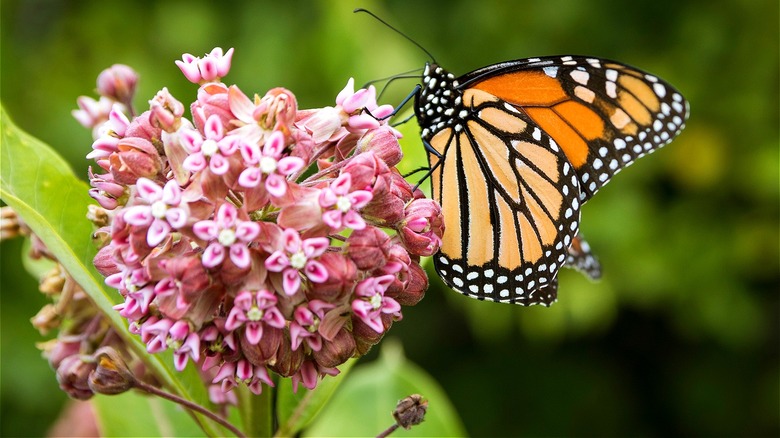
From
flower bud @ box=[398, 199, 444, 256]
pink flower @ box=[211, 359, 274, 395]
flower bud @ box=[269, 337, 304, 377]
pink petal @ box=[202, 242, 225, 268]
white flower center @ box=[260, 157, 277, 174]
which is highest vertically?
white flower center @ box=[260, 157, 277, 174]

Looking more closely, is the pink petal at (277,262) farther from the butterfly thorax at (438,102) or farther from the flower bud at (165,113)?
the butterfly thorax at (438,102)

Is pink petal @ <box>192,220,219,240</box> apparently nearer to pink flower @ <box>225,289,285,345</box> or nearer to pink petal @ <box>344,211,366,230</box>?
pink flower @ <box>225,289,285,345</box>

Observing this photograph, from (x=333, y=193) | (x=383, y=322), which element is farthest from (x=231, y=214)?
(x=383, y=322)

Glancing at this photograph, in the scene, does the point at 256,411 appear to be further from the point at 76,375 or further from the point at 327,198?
the point at 327,198

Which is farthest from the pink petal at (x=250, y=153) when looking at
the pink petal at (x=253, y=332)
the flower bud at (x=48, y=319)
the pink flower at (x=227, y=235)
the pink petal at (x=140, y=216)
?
the flower bud at (x=48, y=319)

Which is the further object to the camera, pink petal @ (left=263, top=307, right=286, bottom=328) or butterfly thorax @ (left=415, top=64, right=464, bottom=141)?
butterfly thorax @ (left=415, top=64, right=464, bottom=141)

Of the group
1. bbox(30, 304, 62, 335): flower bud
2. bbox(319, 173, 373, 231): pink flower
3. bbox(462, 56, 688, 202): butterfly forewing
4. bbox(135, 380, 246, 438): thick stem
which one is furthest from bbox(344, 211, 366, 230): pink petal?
bbox(462, 56, 688, 202): butterfly forewing

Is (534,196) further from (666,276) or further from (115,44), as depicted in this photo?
(115,44)
